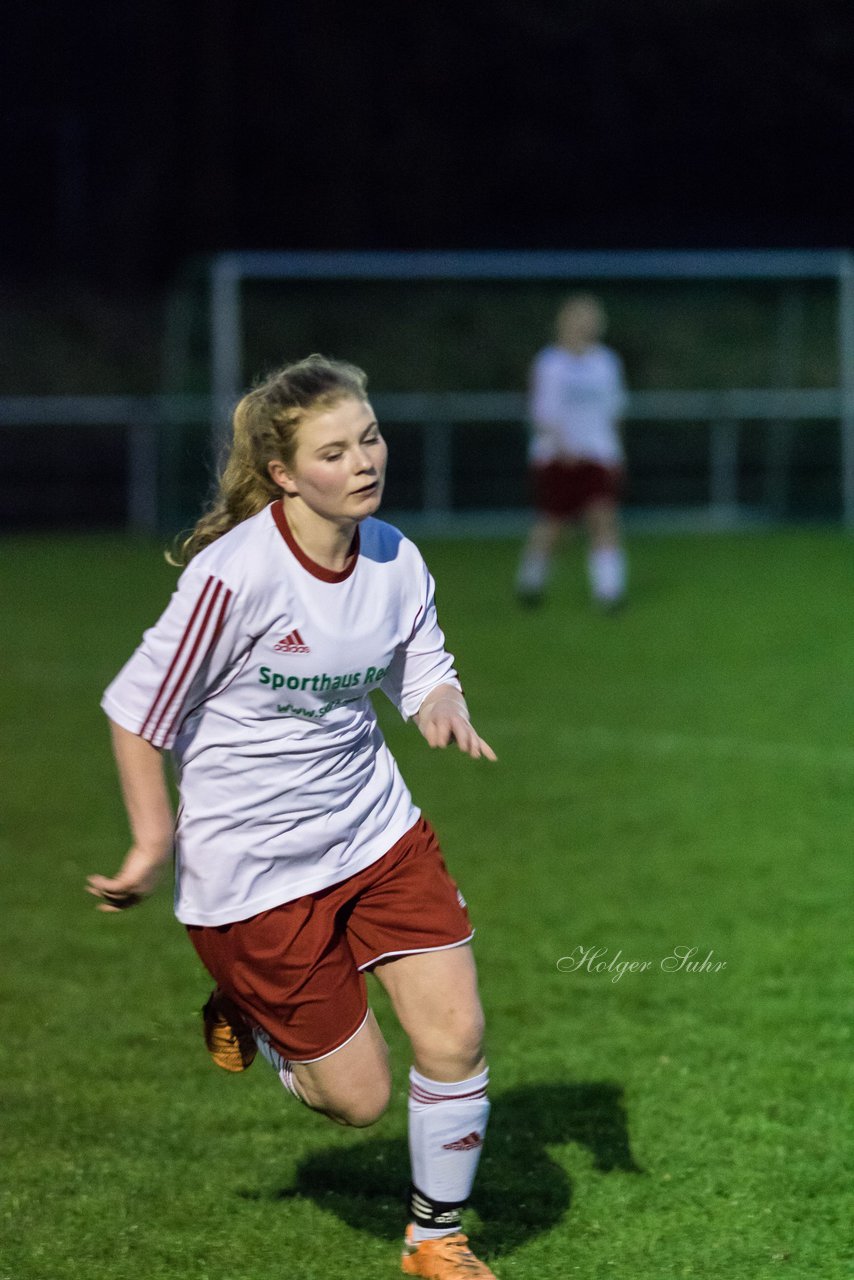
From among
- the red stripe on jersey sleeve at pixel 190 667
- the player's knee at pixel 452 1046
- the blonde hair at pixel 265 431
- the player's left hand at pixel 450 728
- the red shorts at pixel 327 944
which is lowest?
the player's knee at pixel 452 1046

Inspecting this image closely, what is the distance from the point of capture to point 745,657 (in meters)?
11.6

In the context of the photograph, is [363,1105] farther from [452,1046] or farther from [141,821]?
[141,821]

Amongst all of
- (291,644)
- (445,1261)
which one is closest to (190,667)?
(291,644)

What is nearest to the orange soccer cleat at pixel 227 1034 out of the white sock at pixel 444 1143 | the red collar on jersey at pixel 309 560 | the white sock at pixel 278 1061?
the white sock at pixel 278 1061

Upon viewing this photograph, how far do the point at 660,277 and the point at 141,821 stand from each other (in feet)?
62.1

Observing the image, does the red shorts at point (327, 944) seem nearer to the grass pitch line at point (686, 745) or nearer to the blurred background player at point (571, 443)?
the grass pitch line at point (686, 745)

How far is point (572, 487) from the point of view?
14281mm

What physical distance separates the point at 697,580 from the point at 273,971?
12.9 m

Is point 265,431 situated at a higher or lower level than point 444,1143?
higher

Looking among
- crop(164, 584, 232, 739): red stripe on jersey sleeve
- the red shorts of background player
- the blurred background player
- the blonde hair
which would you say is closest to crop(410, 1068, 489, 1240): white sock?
crop(164, 584, 232, 739): red stripe on jersey sleeve

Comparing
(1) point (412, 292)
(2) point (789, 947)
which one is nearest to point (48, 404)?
(1) point (412, 292)

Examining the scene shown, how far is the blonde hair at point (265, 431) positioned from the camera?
344cm

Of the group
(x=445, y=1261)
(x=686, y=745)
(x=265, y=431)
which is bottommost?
(x=686, y=745)

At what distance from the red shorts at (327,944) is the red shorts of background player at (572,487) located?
10813mm
